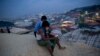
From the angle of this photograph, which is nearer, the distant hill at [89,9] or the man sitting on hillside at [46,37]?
the man sitting on hillside at [46,37]

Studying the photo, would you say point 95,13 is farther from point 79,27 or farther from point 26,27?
point 26,27

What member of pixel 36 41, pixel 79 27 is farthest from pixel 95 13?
pixel 36 41

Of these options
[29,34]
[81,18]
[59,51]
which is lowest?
[59,51]

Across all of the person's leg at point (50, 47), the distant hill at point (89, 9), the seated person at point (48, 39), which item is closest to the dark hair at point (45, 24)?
the seated person at point (48, 39)

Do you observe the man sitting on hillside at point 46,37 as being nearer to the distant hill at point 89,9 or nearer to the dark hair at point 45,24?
the dark hair at point 45,24

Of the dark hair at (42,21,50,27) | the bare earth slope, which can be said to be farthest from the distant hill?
the bare earth slope

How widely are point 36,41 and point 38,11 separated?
1.39ft

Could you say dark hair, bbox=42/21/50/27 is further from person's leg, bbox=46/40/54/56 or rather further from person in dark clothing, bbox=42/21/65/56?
person's leg, bbox=46/40/54/56

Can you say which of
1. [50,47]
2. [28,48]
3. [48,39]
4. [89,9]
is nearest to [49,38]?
[48,39]

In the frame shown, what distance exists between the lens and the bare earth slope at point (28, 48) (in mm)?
2434

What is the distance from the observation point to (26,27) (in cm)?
253

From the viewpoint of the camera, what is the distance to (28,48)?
244 cm

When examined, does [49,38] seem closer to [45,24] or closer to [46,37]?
[46,37]

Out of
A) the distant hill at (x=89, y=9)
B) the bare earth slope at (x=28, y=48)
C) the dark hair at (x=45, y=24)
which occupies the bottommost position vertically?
the bare earth slope at (x=28, y=48)
